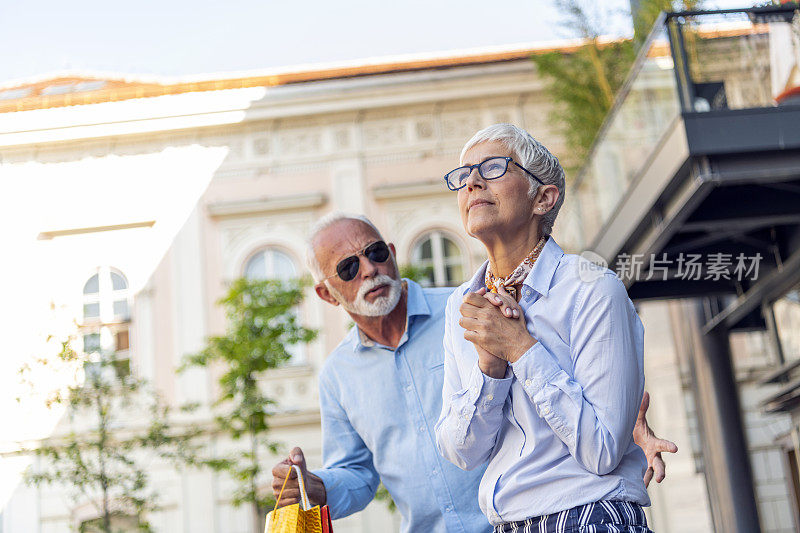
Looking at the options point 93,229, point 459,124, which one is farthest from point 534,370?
point 93,229

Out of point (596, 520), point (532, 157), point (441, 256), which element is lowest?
point (596, 520)

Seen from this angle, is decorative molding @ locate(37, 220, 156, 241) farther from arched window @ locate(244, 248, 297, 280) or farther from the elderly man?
the elderly man

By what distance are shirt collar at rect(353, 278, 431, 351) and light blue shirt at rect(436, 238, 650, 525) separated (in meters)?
1.17

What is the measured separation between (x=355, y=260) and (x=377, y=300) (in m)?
0.19

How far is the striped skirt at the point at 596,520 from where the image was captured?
7.43 ft

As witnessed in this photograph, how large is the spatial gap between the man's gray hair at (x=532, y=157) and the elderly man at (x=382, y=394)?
3.51 feet

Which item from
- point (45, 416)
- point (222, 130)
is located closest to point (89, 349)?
point (45, 416)

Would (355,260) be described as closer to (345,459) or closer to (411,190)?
(345,459)

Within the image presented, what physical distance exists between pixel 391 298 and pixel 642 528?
5.05ft

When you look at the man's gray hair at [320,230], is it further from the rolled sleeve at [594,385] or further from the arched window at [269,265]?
the arched window at [269,265]

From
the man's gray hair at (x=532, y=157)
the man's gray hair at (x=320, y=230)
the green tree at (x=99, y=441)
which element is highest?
the green tree at (x=99, y=441)

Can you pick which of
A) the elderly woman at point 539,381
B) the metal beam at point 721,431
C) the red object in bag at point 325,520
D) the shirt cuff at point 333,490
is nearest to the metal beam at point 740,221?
the metal beam at point 721,431

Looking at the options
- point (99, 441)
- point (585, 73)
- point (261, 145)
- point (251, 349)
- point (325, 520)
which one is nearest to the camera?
point (325, 520)

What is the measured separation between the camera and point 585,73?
17906 mm
